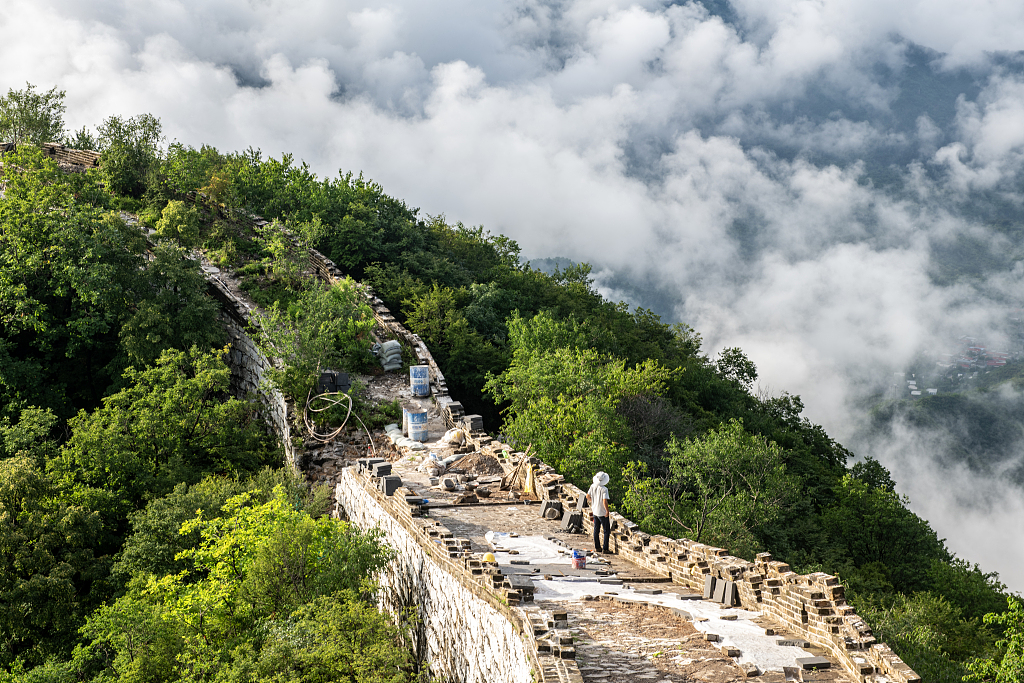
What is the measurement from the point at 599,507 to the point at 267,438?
50.5 feet

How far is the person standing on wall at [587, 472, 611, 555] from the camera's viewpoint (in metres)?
14.4

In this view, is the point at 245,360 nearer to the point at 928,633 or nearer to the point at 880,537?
the point at 928,633

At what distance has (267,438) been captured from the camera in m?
26.7

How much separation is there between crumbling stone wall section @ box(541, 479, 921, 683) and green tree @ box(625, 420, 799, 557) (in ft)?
24.2

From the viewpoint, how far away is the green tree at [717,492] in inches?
896

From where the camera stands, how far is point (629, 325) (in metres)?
52.7

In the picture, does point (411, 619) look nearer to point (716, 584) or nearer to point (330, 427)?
point (716, 584)

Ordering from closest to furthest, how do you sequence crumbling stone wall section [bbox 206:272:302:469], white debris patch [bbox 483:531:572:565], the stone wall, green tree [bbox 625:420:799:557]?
the stone wall → white debris patch [bbox 483:531:572:565] → green tree [bbox 625:420:799:557] → crumbling stone wall section [bbox 206:272:302:469]

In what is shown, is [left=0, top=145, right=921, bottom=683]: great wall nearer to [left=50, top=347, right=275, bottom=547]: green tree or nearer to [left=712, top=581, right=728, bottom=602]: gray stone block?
[left=712, top=581, right=728, bottom=602]: gray stone block

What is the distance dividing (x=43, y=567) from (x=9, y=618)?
120 cm

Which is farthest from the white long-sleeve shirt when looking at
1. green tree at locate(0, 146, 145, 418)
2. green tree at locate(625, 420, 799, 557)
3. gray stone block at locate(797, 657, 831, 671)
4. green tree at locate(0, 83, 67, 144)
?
green tree at locate(0, 83, 67, 144)

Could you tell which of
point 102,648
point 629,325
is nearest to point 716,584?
point 102,648

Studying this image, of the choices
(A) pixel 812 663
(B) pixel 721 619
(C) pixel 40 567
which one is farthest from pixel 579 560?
(C) pixel 40 567

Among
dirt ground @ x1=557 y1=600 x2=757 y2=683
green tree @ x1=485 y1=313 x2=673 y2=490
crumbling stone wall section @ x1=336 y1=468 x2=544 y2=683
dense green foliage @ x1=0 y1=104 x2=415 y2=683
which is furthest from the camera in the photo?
green tree @ x1=485 y1=313 x2=673 y2=490
